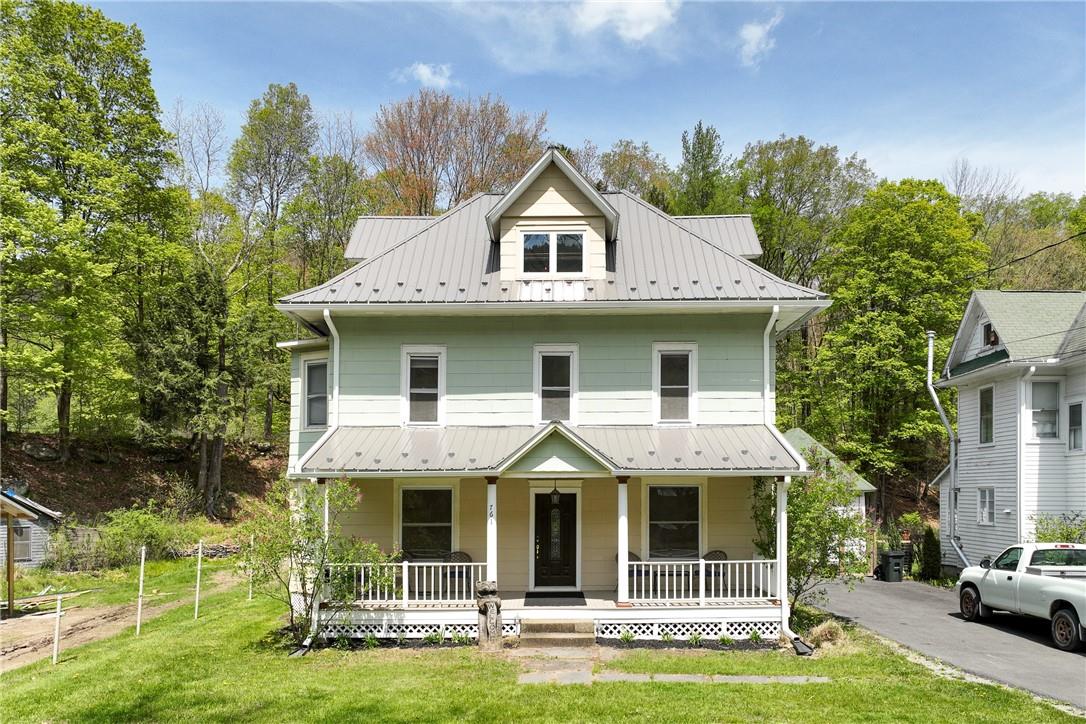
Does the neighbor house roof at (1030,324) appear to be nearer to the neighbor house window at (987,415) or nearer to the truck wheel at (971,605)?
the neighbor house window at (987,415)

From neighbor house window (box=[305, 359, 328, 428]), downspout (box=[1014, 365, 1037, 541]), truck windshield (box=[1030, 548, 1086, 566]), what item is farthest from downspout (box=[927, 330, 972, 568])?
neighbor house window (box=[305, 359, 328, 428])

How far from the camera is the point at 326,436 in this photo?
45.3ft

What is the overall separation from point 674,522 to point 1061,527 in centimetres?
969

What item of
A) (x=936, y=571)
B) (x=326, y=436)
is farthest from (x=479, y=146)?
(x=936, y=571)

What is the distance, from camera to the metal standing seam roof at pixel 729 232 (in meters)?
16.7

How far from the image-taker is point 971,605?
47.6 ft

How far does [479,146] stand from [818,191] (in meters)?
17.1

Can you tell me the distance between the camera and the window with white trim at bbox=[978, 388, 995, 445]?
20.1 meters

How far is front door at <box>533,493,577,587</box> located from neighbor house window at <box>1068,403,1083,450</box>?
13.0 metres

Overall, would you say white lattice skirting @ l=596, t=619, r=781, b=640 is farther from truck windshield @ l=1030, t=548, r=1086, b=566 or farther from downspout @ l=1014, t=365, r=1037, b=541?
downspout @ l=1014, t=365, r=1037, b=541

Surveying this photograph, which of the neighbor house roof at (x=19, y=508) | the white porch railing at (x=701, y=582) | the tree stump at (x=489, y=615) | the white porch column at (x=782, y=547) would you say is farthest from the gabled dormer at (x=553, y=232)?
the neighbor house roof at (x=19, y=508)

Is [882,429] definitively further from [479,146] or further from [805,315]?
[479,146]

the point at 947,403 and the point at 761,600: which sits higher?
the point at 947,403

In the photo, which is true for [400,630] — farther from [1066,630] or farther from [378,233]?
[1066,630]
